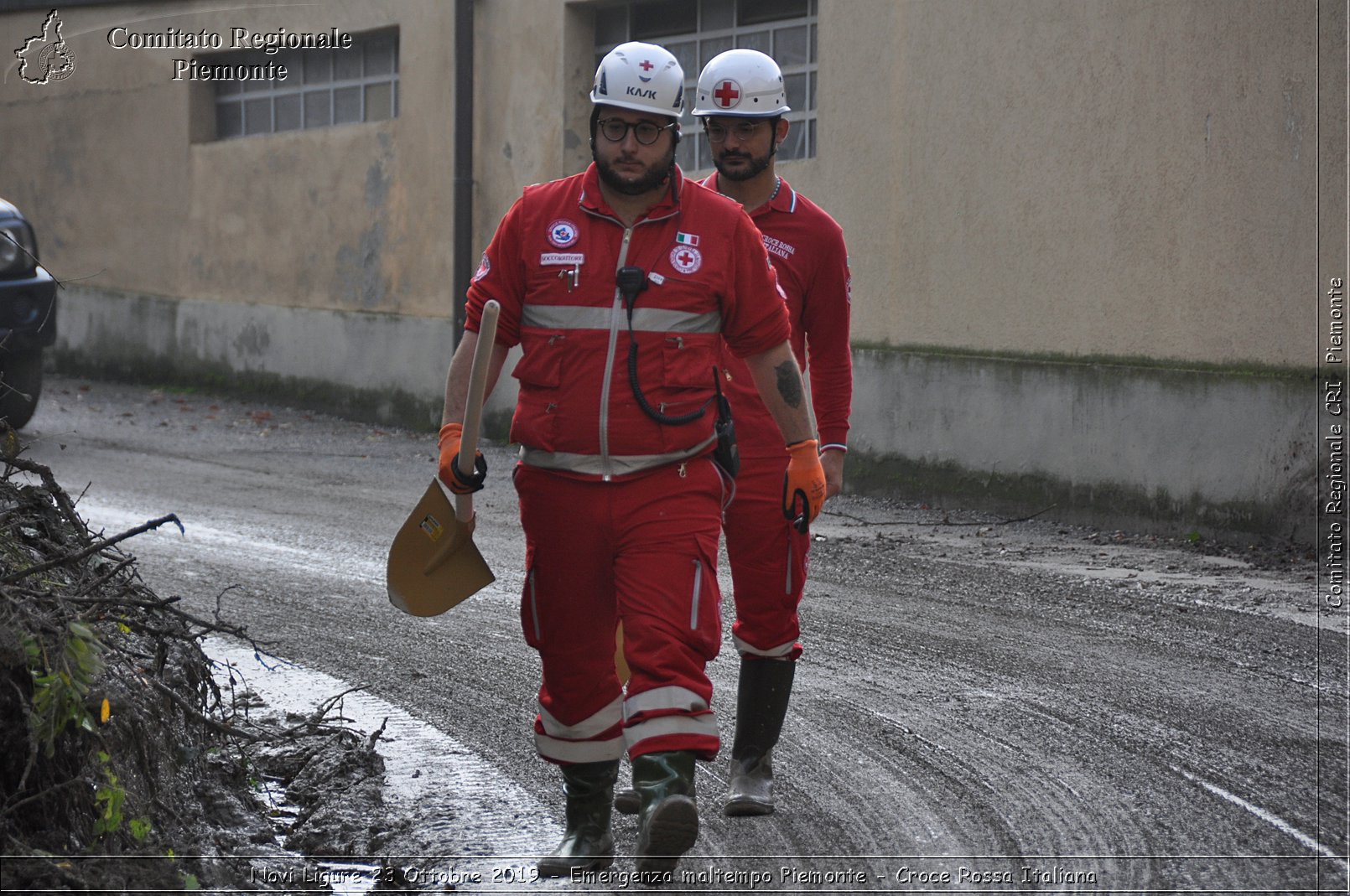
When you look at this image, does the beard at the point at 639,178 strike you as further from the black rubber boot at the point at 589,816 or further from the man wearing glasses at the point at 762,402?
the black rubber boot at the point at 589,816

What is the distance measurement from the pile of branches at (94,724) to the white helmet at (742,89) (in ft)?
7.31

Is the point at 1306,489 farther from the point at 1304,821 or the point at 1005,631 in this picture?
the point at 1304,821

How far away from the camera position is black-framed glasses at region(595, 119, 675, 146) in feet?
14.1

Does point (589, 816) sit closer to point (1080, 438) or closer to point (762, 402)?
point (762, 402)

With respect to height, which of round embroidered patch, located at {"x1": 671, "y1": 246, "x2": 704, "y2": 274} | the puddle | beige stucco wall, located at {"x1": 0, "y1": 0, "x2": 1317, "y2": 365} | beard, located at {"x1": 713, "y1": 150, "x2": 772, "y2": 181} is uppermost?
beige stucco wall, located at {"x1": 0, "y1": 0, "x2": 1317, "y2": 365}

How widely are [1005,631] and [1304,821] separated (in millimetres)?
2694

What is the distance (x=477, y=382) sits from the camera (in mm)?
4293

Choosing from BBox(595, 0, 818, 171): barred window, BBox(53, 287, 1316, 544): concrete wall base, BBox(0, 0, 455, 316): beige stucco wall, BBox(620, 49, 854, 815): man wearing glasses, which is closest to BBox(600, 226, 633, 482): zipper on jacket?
BBox(620, 49, 854, 815): man wearing glasses

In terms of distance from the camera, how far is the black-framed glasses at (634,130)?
429 cm

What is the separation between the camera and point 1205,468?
9.24 metres

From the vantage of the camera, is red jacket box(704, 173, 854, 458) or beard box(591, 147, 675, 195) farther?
red jacket box(704, 173, 854, 458)

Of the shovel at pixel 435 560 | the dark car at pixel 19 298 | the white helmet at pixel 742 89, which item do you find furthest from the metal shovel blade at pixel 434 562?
the dark car at pixel 19 298

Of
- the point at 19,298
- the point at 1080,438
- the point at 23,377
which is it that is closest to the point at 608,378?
the point at 1080,438

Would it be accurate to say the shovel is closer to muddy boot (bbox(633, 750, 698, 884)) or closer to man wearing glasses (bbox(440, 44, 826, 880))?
man wearing glasses (bbox(440, 44, 826, 880))
